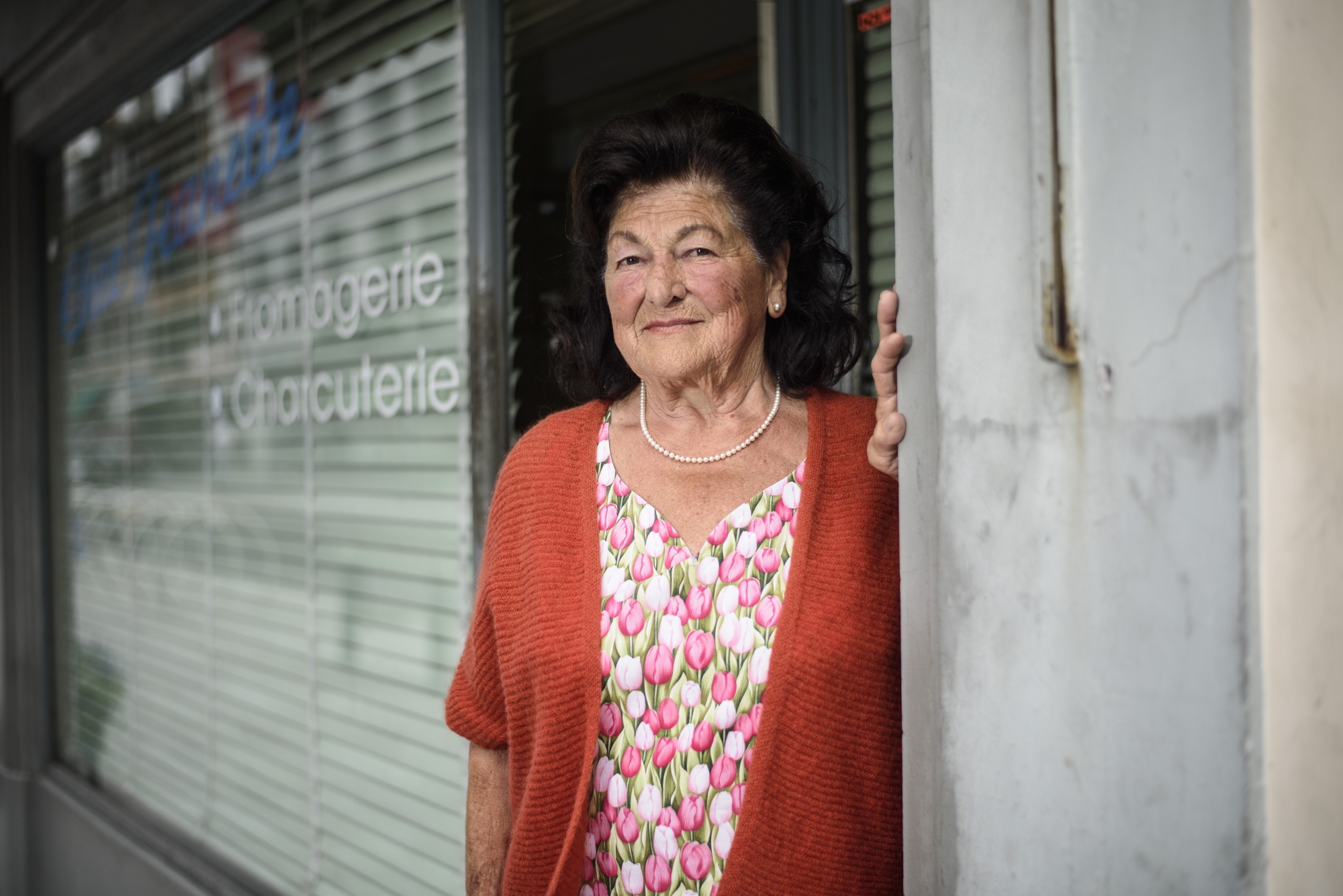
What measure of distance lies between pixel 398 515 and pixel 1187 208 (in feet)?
8.59

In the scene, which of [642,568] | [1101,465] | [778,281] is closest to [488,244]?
[778,281]

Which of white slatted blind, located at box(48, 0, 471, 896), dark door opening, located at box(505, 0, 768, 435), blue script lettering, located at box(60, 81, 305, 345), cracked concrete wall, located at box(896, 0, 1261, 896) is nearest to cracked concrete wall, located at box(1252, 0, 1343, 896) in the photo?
cracked concrete wall, located at box(896, 0, 1261, 896)

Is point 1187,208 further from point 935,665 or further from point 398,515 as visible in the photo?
point 398,515

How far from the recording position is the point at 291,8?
3.38 metres

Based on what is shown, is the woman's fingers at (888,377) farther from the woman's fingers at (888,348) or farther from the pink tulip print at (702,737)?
the pink tulip print at (702,737)

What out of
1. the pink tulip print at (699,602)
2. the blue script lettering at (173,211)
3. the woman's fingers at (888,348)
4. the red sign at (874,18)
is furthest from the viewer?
the blue script lettering at (173,211)

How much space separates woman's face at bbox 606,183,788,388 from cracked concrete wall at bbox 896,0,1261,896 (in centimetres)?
61

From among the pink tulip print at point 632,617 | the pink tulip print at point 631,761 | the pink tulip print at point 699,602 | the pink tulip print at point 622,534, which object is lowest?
the pink tulip print at point 631,761

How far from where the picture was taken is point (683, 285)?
1529mm

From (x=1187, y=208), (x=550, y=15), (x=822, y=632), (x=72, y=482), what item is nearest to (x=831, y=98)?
(x=550, y=15)

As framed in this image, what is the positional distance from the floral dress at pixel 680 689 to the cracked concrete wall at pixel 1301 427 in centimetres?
71

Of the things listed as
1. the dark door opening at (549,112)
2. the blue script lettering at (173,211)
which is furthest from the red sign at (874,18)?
the blue script lettering at (173,211)

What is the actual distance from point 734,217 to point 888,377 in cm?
52

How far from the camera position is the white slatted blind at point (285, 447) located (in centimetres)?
291
